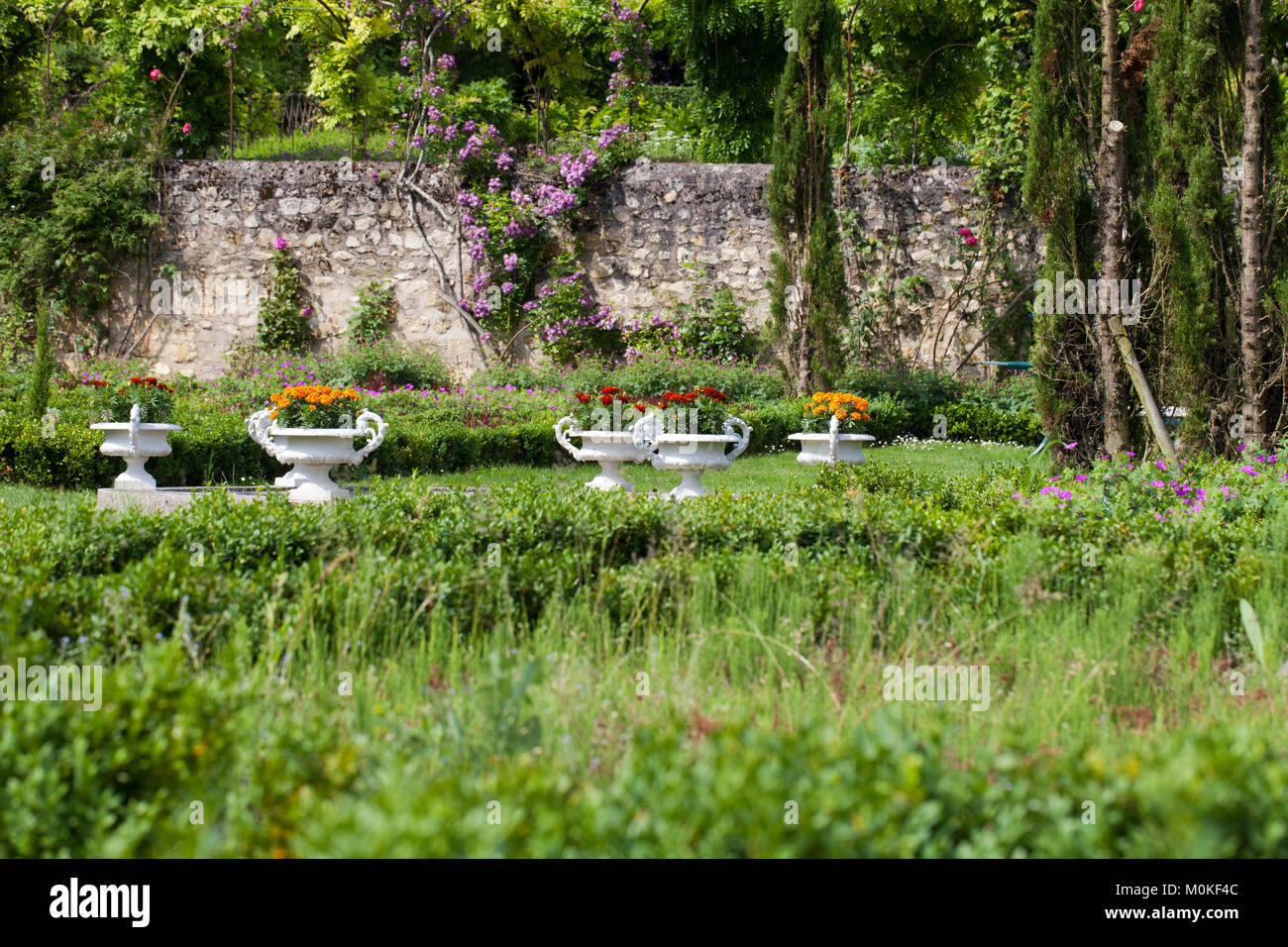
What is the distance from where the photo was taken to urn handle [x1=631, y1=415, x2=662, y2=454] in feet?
22.6

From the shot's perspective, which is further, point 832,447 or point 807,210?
point 807,210

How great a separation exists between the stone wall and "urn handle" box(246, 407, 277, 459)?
22.7ft

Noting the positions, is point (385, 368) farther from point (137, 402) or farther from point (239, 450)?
point (137, 402)

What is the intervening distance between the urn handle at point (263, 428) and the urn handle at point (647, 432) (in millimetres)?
2642

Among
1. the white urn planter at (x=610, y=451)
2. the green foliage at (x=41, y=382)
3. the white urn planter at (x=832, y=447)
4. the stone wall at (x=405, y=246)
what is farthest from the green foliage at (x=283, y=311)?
the white urn planter at (x=832, y=447)

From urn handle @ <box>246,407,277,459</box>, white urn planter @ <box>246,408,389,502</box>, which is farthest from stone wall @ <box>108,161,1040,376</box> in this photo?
white urn planter @ <box>246,408,389,502</box>

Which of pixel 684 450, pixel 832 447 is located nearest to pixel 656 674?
pixel 684 450

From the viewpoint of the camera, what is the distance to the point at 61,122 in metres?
15.0

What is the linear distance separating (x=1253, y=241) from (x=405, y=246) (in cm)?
1108

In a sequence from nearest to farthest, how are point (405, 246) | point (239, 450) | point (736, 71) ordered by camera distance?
point (239, 450)
point (405, 246)
point (736, 71)

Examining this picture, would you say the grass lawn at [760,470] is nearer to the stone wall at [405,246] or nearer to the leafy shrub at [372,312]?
the stone wall at [405,246]

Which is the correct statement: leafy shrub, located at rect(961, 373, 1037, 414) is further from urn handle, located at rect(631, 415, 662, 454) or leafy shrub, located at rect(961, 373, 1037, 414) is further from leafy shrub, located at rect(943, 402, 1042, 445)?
urn handle, located at rect(631, 415, 662, 454)

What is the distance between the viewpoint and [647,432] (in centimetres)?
696
